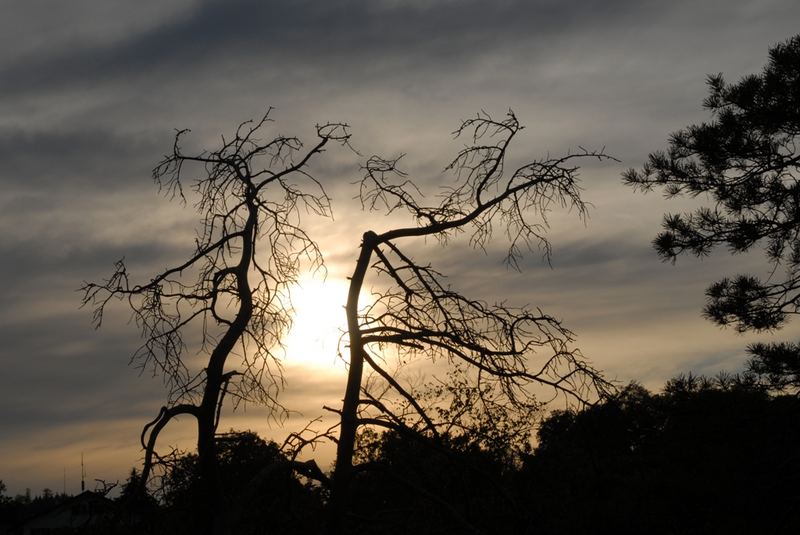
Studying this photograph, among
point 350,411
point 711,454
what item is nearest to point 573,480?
point 711,454

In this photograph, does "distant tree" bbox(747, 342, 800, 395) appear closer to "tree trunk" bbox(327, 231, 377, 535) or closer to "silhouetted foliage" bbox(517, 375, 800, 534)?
"silhouetted foliage" bbox(517, 375, 800, 534)

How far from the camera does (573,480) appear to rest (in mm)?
20562

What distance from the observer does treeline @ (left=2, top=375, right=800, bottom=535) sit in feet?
23.4

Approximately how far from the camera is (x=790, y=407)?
1207 cm

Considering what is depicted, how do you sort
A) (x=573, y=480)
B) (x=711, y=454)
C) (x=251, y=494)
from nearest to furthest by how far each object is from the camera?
1. (x=251, y=494)
2. (x=711, y=454)
3. (x=573, y=480)

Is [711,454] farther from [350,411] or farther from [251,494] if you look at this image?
[251,494]

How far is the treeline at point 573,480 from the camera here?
7133 millimetres

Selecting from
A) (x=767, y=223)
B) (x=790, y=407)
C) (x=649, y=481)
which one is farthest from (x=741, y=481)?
(x=767, y=223)

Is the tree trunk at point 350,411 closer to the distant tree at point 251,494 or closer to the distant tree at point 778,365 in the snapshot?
the distant tree at point 251,494

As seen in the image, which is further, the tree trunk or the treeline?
the treeline

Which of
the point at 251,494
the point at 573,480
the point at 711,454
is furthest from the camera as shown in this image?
the point at 573,480

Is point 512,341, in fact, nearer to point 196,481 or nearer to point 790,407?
point 196,481

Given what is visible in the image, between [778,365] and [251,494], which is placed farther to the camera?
[778,365]

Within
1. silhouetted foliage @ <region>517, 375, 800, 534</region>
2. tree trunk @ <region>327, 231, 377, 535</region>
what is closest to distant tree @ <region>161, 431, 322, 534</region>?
tree trunk @ <region>327, 231, 377, 535</region>
